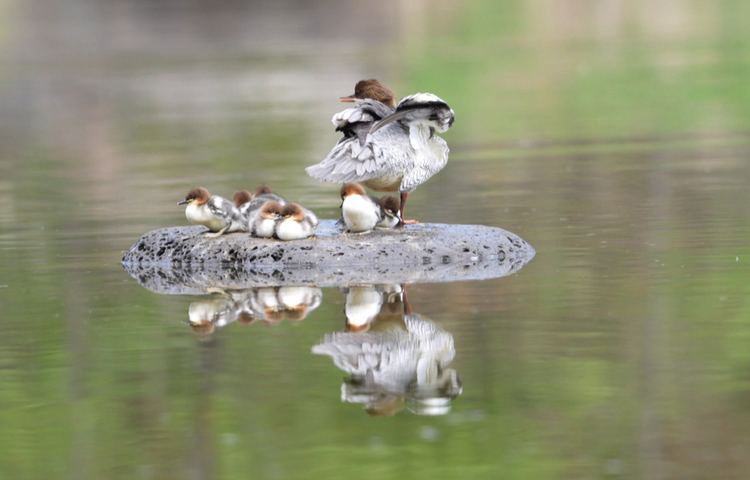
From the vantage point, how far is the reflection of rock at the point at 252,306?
8719 millimetres

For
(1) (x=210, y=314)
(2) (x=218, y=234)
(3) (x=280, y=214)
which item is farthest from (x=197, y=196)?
(1) (x=210, y=314)

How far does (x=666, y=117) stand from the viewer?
75.2 ft

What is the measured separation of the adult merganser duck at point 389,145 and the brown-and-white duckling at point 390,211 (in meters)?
0.06

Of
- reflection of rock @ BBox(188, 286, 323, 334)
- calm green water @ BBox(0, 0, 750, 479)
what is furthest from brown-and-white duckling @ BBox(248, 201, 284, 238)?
calm green water @ BBox(0, 0, 750, 479)

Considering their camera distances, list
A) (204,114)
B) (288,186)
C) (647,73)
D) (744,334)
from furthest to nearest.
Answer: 1. (647,73)
2. (204,114)
3. (288,186)
4. (744,334)

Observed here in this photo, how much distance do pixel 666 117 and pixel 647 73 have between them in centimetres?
741

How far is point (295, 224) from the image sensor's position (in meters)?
10.5

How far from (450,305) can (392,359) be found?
55.5 inches

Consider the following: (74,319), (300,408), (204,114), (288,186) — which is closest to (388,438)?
(300,408)

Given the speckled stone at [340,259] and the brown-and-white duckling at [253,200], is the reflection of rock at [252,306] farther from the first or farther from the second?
the brown-and-white duckling at [253,200]

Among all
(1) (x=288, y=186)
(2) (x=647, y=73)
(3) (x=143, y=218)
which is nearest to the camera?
(3) (x=143, y=218)

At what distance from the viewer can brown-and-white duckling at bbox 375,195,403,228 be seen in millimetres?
10750

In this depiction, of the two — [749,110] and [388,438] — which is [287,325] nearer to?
[388,438]

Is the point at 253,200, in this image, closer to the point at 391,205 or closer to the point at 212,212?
the point at 212,212
